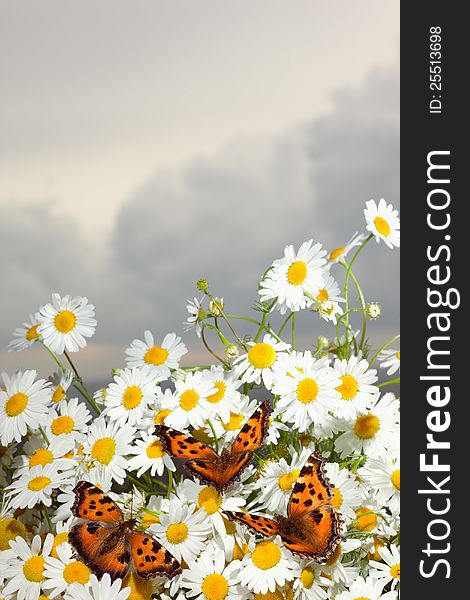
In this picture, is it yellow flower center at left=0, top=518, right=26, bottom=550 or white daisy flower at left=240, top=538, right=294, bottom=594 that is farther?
yellow flower center at left=0, top=518, right=26, bottom=550

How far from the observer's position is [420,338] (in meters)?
0.89

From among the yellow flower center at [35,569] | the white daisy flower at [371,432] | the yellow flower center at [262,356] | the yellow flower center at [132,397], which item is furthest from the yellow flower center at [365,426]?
the yellow flower center at [35,569]

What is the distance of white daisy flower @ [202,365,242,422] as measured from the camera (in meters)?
0.84

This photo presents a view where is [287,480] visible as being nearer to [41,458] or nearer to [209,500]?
[209,500]

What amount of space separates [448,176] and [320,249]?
6.2 inches

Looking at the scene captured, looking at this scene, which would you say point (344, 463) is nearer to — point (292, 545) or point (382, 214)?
point (292, 545)

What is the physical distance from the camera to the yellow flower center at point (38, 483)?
84 centimetres

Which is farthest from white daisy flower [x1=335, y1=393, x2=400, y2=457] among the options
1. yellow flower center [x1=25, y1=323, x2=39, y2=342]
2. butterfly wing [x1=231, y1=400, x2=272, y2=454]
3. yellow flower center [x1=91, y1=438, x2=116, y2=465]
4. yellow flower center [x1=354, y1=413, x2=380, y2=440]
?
yellow flower center [x1=25, y1=323, x2=39, y2=342]

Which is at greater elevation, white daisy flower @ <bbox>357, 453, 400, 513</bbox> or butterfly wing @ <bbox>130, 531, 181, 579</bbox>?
white daisy flower @ <bbox>357, 453, 400, 513</bbox>

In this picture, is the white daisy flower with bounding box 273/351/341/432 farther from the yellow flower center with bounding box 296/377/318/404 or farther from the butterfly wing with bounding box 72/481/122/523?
the butterfly wing with bounding box 72/481/122/523

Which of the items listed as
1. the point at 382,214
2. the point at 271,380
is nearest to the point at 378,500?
the point at 271,380

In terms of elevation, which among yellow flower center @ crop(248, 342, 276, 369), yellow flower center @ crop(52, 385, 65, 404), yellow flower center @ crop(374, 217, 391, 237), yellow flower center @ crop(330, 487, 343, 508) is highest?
yellow flower center @ crop(374, 217, 391, 237)

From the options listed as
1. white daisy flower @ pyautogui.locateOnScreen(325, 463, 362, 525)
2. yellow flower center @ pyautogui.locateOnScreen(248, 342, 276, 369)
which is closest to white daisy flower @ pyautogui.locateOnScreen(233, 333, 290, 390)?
yellow flower center @ pyautogui.locateOnScreen(248, 342, 276, 369)

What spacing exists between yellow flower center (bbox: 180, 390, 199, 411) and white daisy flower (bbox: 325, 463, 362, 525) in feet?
0.45
